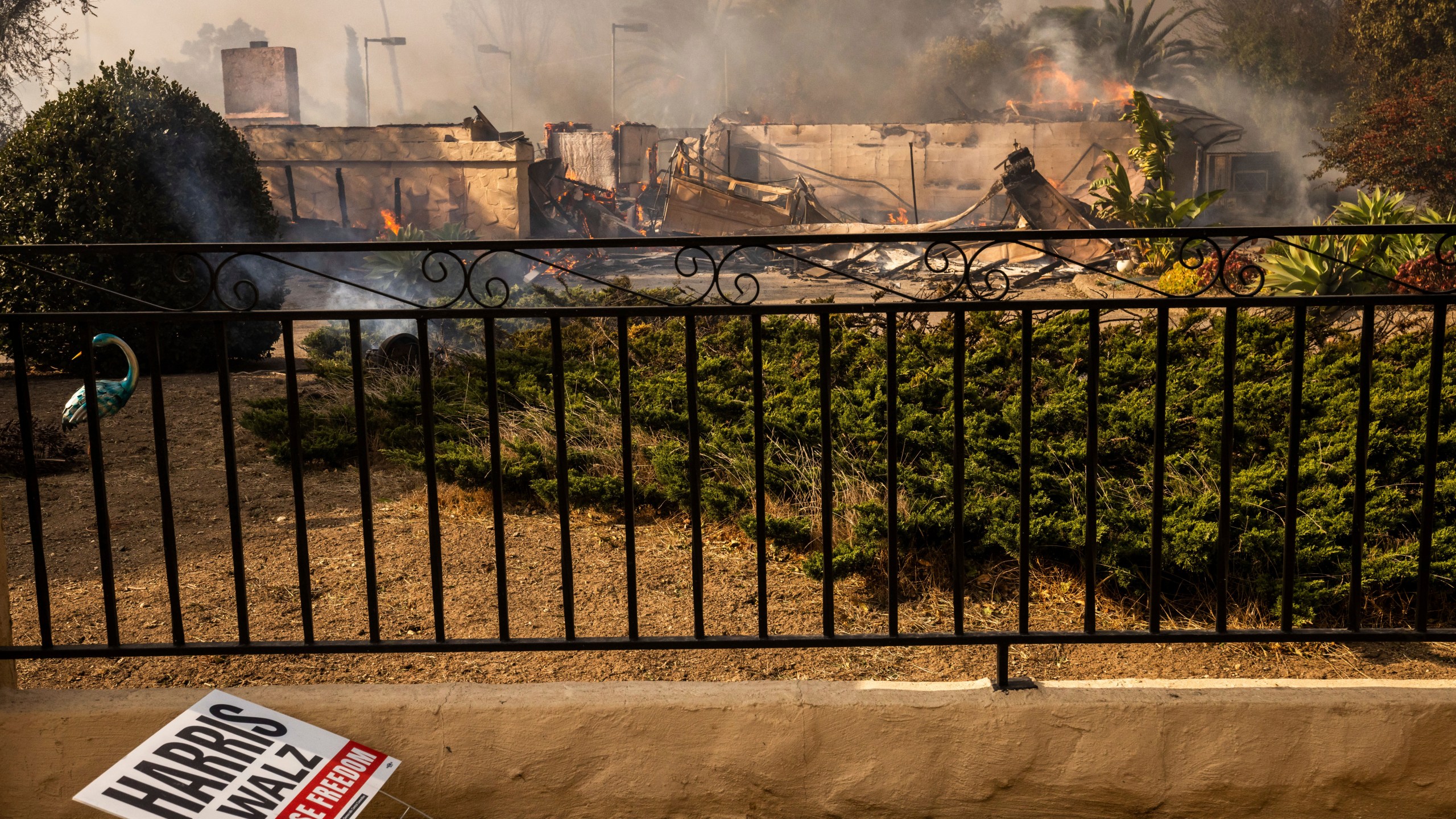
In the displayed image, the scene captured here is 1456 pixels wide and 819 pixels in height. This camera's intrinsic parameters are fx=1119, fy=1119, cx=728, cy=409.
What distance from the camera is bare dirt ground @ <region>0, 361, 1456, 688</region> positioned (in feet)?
12.1

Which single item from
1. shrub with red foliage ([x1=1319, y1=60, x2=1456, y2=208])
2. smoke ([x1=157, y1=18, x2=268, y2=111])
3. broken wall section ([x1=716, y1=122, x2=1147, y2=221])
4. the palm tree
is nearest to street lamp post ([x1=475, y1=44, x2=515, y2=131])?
smoke ([x1=157, y1=18, x2=268, y2=111])

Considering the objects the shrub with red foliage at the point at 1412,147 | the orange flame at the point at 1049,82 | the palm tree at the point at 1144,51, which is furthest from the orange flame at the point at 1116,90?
the shrub with red foliage at the point at 1412,147

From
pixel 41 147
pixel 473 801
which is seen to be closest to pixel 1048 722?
pixel 473 801

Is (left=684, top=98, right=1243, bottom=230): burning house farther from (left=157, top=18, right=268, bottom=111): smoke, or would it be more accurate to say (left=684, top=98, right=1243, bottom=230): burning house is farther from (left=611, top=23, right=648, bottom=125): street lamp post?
(left=157, top=18, right=268, bottom=111): smoke

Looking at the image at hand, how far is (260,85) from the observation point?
48281mm

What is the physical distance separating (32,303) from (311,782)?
8.77 meters

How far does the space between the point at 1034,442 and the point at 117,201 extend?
8738mm

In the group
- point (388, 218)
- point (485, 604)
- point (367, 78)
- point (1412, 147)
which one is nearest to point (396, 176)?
point (388, 218)

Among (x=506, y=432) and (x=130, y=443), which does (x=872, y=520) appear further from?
(x=130, y=443)

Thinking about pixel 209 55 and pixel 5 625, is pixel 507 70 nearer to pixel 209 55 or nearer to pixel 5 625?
pixel 209 55

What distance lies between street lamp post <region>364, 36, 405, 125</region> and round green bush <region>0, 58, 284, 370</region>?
54.1 metres

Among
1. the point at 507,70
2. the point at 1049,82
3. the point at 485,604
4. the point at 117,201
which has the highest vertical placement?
the point at 507,70

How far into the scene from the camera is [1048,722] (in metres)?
2.65

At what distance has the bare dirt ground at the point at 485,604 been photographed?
3.69 meters
